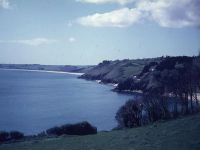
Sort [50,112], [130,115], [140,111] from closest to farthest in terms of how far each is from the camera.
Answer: [130,115] < [140,111] < [50,112]

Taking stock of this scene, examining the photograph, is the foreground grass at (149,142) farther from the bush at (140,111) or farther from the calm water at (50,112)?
the calm water at (50,112)

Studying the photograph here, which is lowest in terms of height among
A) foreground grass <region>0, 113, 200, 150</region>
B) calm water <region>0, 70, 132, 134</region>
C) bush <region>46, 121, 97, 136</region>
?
calm water <region>0, 70, 132, 134</region>

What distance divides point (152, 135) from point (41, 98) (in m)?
126

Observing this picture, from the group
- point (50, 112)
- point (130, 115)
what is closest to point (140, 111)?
point (130, 115)

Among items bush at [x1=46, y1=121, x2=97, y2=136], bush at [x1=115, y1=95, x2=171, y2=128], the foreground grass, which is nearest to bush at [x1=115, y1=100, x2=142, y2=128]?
bush at [x1=115, y1=95, x2=171, y2=128]

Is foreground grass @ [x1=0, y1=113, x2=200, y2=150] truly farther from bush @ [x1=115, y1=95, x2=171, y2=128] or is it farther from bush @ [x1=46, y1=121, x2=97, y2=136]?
bush @ [x1=115, y1=95, x2=171, y2=128]

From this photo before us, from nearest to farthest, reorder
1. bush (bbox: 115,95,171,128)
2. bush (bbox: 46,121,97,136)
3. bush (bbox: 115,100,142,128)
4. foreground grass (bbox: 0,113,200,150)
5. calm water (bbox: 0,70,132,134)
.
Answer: foreground grass (bbox: 0,113,200,150)
bush (bbox: 46,121,97,136)
bush (bbox: 115,95,171,128)
bush (bbox: 115,100,142,128)
calm water (bbox: 0,70,132,134)

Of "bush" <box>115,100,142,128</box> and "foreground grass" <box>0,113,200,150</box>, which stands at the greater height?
"foreground grass" <box>0,113,200,150</box>

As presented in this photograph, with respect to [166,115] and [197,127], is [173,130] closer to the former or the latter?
[197,127]

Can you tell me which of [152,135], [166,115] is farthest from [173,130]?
[166,115]

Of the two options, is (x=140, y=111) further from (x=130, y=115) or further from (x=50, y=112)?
(x=50, y=112)

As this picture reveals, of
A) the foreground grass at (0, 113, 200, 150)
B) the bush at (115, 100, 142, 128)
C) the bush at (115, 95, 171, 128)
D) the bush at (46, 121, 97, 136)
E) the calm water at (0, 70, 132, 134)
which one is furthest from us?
the calm water at (0, 70, 132, 134)

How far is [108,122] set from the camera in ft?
300

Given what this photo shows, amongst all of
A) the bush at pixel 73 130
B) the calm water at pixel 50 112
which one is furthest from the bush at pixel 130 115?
the calm water at pixel 50 112
